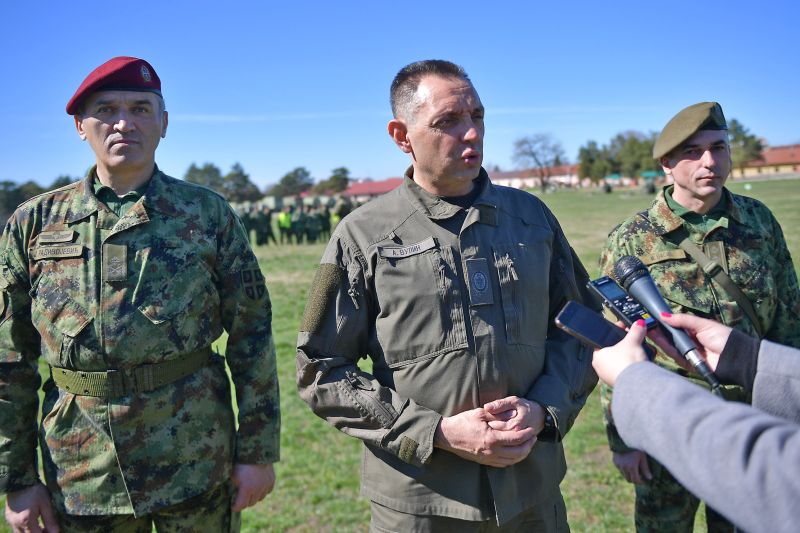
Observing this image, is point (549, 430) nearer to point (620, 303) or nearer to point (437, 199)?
Result: point (620, 303)

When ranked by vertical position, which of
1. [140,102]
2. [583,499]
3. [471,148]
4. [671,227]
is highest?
[140,102]

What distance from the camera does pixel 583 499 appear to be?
445 centimetres

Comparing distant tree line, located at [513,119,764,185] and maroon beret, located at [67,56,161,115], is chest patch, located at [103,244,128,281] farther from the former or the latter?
distant tree line, located at [513,119,764,185]

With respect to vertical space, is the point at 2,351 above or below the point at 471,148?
below

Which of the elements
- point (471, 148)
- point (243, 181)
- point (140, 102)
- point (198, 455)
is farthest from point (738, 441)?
point (243, 181)

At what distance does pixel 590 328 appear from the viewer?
173 cm

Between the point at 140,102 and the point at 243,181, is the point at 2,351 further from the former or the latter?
the point at 243,181

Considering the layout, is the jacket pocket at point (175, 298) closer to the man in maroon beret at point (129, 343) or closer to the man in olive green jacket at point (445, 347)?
the man in maroon beret at point (129, 343)

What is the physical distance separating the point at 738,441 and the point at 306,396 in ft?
5.01

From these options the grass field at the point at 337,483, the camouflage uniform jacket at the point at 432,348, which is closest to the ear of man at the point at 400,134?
the camouflage uniform jacket at the point at 432,348

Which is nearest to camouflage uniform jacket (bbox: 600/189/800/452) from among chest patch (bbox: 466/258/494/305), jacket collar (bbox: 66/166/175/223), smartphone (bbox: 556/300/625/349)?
chest patch (bbox: 466/258/494/305)

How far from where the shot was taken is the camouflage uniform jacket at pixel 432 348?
2.28 meters

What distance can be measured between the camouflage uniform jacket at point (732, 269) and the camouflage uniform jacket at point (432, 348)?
0.99m

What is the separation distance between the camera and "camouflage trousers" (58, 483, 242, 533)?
101 inches
